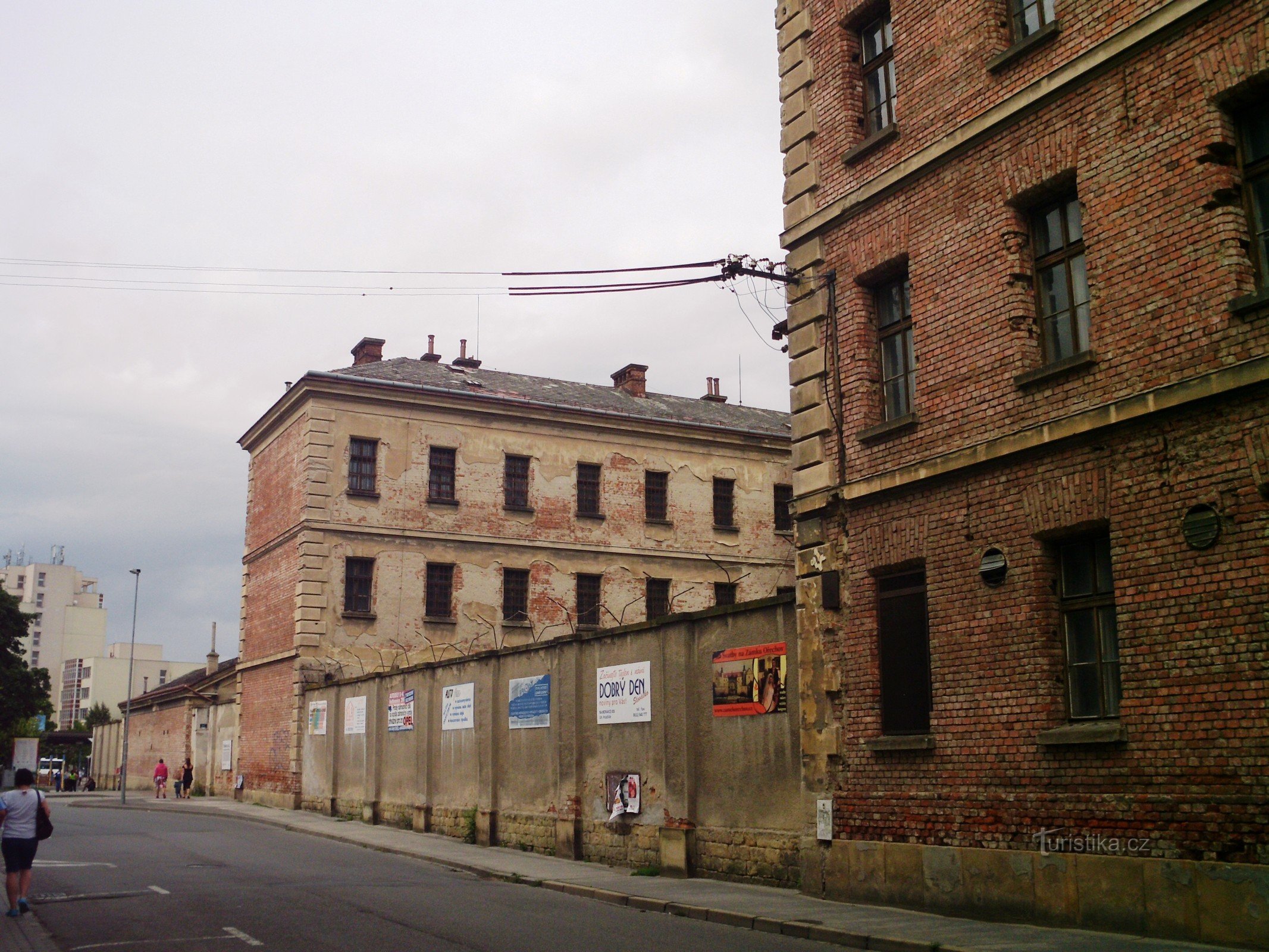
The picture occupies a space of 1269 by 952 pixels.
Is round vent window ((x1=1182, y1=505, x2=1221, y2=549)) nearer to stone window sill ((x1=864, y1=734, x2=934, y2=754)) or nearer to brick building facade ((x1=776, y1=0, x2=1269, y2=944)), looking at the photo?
brick building facade ((x1=776, y1=0, x2=1269, y2=944))

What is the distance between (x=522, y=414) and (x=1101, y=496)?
28.4 m

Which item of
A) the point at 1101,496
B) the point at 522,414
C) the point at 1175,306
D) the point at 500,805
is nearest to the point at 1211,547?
the point at 1101,496

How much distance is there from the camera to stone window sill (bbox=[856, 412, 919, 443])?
14.3 meters

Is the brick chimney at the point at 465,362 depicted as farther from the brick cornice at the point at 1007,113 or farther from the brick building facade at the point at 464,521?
the brick cornice at the point at 1007,113

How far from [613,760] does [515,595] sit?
18.7 meters

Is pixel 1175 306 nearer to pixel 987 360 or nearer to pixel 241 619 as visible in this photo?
pixel 987 360

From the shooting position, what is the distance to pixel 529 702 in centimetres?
2288

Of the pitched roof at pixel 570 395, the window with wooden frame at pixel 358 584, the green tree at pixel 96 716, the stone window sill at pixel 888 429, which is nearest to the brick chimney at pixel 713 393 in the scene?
the pitched roof at pixel 570 395

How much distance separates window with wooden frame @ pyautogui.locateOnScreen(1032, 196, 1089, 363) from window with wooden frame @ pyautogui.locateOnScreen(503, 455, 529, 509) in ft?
87.8

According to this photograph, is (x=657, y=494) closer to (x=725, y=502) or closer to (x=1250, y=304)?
(x=725, y=502)

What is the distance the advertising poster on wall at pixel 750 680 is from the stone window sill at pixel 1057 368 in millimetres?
5210

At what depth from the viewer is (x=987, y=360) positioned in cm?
1342

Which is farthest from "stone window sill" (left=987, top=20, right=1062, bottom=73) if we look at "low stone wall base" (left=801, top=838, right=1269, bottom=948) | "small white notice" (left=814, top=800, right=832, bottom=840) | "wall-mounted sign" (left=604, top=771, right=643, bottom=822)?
"wall-mounted sign" (left=604, top=771, right=643, bottom=822)

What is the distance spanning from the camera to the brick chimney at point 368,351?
40.0 metres
